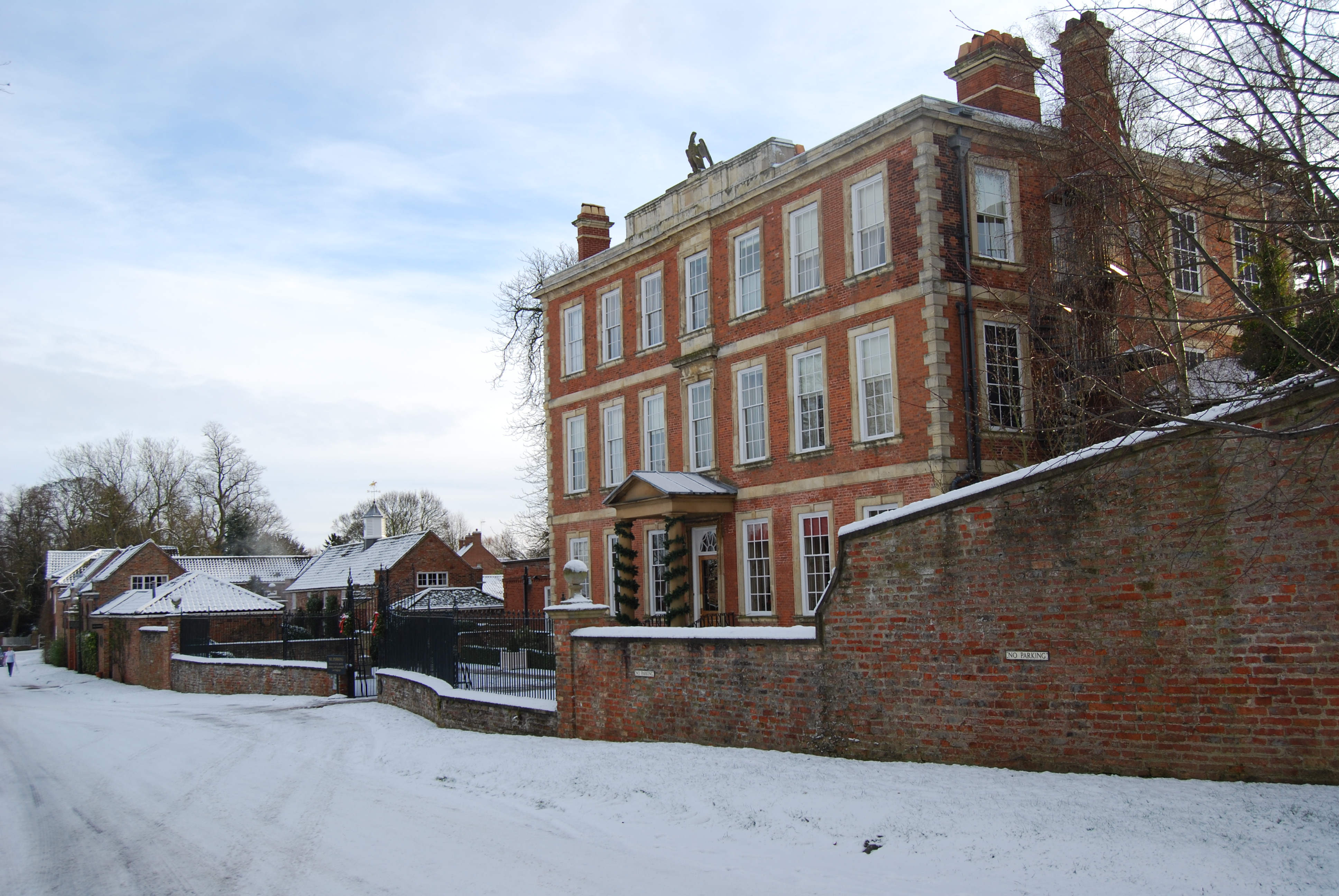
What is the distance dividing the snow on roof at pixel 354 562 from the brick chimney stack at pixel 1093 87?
129ft

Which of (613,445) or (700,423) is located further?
(613,445)

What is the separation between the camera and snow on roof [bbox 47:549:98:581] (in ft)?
230

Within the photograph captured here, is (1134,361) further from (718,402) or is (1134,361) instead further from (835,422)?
(718,402)

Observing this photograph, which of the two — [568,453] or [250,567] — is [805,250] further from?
[250,567]

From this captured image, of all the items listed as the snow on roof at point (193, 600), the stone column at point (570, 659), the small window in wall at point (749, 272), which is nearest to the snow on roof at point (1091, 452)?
the stone column at point (570, 659)

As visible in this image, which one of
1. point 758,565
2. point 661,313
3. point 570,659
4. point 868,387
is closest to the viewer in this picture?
point 570,659

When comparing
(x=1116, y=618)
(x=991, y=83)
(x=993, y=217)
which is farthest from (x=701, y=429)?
(x=1116, y=618)

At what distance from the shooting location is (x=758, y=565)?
23.2 m

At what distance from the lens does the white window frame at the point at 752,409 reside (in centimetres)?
2341

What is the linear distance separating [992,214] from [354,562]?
41672mm

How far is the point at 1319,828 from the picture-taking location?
22.9 feet

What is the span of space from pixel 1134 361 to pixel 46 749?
19.1 metres

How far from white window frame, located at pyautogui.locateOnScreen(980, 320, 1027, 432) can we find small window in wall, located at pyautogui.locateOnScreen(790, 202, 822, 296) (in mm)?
3863

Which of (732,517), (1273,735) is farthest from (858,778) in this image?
(732,517)
